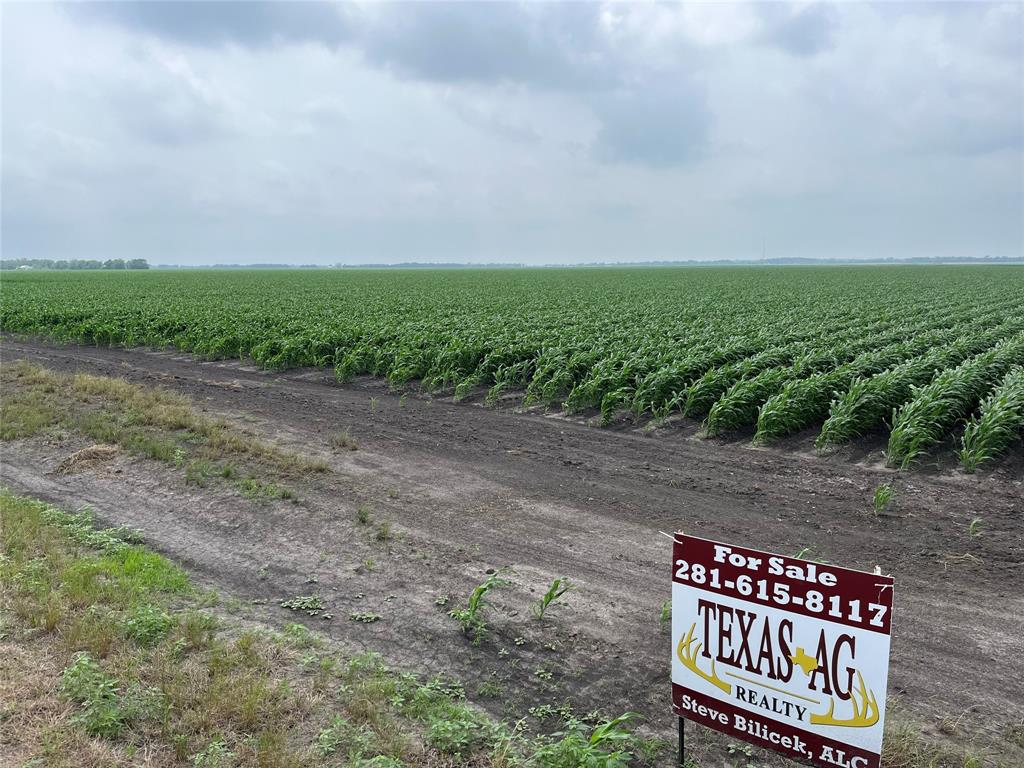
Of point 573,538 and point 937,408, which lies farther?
point 937,408

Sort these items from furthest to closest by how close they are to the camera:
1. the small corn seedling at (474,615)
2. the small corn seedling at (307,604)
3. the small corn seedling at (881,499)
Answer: the small corn seedling at (881,499), the small corn seedling at (307,604), the small corn seedling at (474,615)

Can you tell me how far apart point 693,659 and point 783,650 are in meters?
0.45

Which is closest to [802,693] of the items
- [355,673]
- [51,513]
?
[355,673]

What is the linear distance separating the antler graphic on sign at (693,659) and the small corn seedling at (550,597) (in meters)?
1.47

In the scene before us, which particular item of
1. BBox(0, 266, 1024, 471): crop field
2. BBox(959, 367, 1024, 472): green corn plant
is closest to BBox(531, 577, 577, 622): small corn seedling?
BBox(0, 266, 1024, 471): crop field

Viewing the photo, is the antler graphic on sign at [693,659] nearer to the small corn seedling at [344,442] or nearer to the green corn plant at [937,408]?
the green corn plant at [937,408]

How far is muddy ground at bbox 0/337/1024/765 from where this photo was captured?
4312 mm

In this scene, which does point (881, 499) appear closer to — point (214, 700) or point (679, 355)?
point (214, 700)

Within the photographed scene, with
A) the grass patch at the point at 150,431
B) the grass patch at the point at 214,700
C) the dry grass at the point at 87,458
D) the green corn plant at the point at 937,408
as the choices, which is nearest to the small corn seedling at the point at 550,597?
the grass patch at the point at 214,700

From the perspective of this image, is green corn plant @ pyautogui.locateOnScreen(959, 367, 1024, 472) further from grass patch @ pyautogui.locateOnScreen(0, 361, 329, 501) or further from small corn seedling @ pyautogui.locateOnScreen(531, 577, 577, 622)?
grass patch @ pyautogui.locateOnScreen(0, 361, 329, 501)

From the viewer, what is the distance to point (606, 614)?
504cm

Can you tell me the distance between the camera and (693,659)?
3238mm

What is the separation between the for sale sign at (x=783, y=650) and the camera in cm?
276

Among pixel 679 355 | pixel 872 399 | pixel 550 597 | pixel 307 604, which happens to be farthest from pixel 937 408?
pixel 307 604
